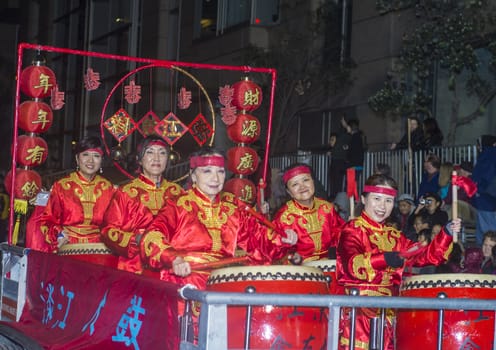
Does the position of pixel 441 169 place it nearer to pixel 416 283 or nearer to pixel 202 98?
pixel 416 283

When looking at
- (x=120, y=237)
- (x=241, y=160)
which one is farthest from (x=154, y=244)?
(x=241, y=160)

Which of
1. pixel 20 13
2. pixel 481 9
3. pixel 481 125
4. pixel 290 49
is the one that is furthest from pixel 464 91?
pixel 20 13

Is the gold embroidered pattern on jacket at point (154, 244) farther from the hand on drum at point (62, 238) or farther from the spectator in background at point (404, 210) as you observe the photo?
the spectator in background at point (404, 210)

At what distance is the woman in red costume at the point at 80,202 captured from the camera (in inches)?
348

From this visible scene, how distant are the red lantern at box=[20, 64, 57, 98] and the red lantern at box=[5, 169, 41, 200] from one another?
1.07 metres

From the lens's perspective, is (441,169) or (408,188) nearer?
(441,169)

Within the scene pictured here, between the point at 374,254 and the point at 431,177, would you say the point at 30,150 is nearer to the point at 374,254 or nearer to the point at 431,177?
the point at 431,177

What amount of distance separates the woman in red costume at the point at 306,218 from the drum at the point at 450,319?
213 cm

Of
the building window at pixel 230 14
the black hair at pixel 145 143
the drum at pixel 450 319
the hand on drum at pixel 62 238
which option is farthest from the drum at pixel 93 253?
the building window at pixel 230 14

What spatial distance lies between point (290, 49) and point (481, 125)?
4.15 meters

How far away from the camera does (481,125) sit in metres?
14.5

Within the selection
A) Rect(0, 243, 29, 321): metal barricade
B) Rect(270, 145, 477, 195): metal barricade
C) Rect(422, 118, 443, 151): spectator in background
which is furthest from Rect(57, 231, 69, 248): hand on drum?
Rect(422, 118, 443, 151): spectator in background

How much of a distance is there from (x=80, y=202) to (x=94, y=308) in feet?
12.3

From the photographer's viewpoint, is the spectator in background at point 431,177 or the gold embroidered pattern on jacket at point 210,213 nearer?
the gold embroidered pattern on jacket at point 210,213
